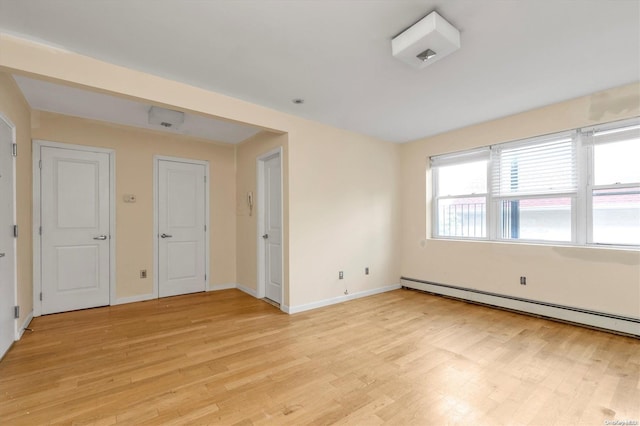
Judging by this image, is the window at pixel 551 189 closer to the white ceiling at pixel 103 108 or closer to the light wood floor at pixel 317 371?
the light wood floor at pixel 317 371

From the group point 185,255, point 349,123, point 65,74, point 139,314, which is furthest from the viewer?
point 185,255

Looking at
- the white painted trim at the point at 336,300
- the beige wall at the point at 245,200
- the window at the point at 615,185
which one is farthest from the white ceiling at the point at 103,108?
the window at the point at 615,185

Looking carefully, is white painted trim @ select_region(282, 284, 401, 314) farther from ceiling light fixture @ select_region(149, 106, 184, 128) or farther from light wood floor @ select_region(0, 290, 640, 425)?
ceiling light fixture @ select_region(149, 106, 184, 128)

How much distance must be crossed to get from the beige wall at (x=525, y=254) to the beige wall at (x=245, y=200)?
8.05 feet

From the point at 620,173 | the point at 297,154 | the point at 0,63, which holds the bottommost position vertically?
the point at 620,173

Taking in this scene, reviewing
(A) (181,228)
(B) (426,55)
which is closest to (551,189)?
(B) (426,55)

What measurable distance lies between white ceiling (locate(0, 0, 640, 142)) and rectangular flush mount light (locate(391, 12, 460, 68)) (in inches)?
2.1

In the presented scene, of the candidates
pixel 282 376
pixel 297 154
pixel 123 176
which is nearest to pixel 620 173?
pixel 297 154

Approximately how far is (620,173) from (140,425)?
16.1ft

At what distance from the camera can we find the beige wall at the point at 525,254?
9.81 feet

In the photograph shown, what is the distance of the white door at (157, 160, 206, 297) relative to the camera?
4.52 m

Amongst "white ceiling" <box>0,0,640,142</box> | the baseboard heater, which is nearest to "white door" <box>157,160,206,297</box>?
"white ceiling" <box>0,0,640,142</box>

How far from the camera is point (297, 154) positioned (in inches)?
151

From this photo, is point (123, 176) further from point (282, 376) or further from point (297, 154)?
point (282, 376)
